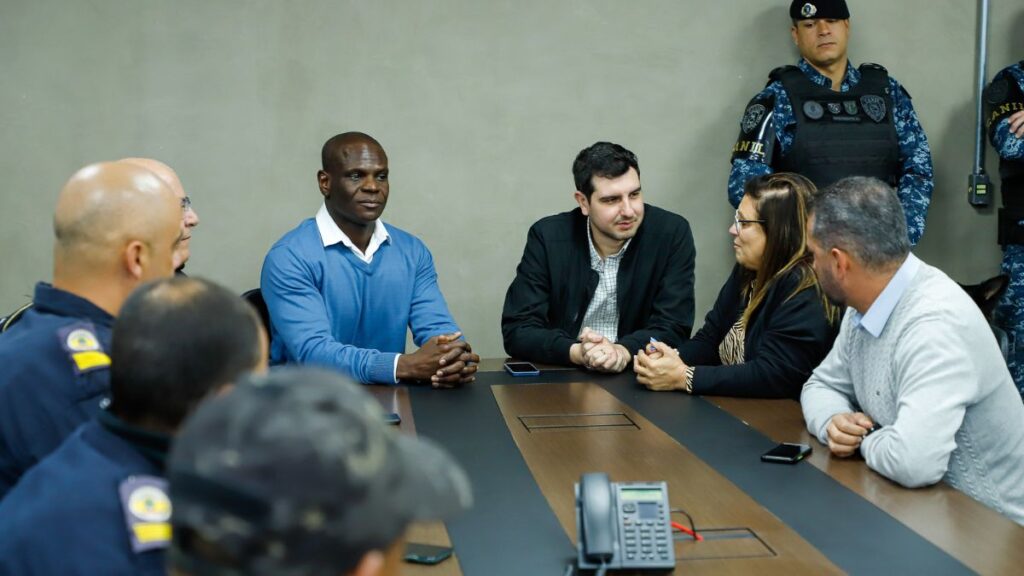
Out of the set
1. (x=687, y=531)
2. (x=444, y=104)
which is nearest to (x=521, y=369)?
(x=687, y=531)

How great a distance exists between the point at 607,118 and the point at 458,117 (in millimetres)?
700

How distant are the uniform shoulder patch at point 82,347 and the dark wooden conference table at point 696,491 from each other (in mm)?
623

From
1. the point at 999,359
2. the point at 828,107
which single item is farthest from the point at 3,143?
the point at 999,359

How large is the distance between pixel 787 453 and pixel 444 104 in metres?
3.00

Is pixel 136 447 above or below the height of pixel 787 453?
above

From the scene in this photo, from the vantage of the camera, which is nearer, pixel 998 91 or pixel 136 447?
pixel 136 447

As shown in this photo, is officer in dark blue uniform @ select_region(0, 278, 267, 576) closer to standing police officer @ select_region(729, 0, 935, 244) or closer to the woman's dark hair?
the woman's dark hair

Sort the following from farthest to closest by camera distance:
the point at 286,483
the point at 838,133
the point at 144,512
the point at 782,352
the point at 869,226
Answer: the point at 838,133
the point at 782,352
the point at 869,226
the point at 144,512
the point at 286,483

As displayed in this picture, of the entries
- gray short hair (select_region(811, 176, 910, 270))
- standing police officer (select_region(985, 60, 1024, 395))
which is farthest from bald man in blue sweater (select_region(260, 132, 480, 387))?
standing police officer (select_region(985, 60, 1024, 395))

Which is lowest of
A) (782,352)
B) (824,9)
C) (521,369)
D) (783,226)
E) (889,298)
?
(521,369)

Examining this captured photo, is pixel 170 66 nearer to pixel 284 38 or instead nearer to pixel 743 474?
pixel 284 38

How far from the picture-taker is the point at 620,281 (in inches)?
154

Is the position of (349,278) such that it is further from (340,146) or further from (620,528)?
(620,528)

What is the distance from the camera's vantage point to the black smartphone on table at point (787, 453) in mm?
2361
